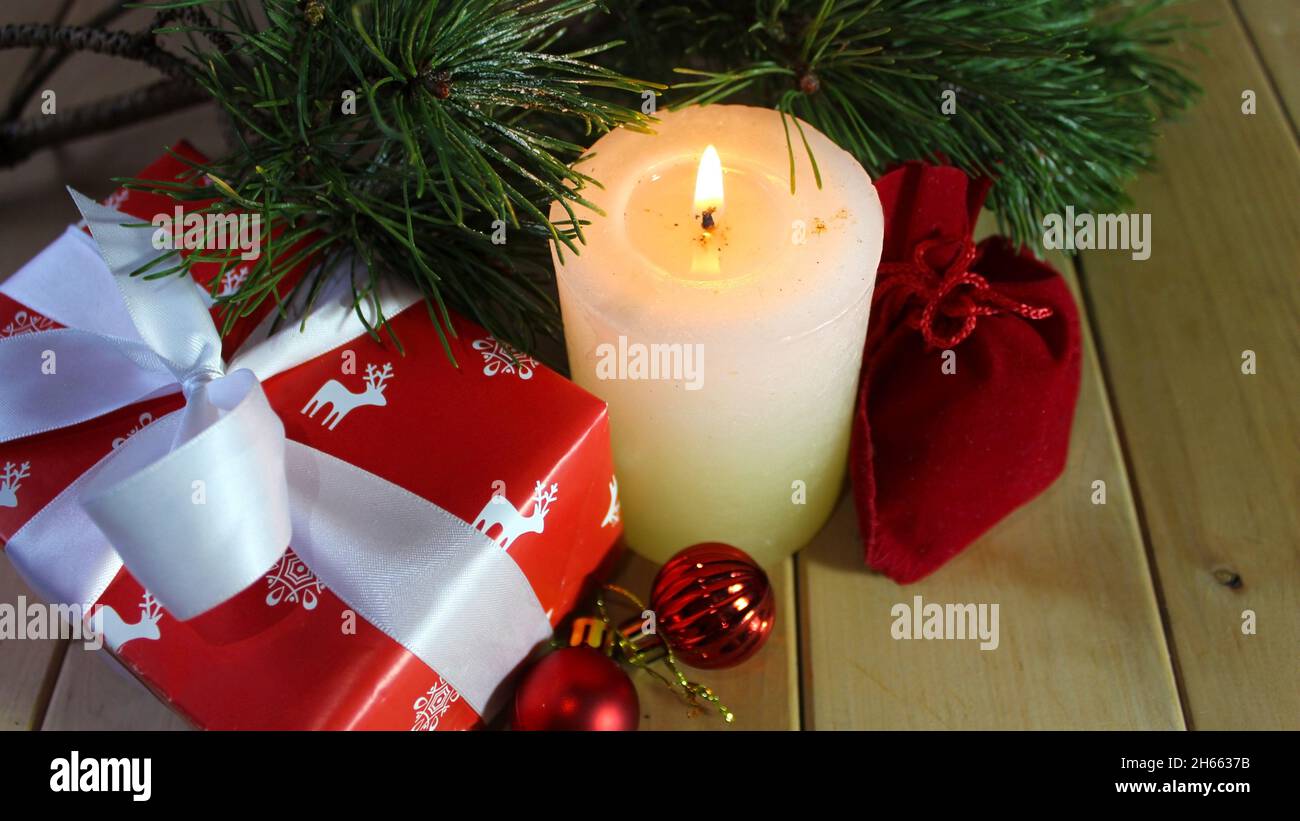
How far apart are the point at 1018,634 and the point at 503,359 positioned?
32 centimetres

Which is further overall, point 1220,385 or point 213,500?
point 1220,385

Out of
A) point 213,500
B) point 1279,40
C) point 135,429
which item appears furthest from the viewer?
point 1279,40

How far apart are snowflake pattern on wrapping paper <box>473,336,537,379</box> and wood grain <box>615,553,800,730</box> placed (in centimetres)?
18

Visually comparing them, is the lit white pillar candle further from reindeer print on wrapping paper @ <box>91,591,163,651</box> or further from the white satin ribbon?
reindeer print on wrapping paper @ <box>91,591,163,651</box>

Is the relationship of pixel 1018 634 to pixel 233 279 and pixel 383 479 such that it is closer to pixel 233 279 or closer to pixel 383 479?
pixel 383 479

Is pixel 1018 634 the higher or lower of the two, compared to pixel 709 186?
lower

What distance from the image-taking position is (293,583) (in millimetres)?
517

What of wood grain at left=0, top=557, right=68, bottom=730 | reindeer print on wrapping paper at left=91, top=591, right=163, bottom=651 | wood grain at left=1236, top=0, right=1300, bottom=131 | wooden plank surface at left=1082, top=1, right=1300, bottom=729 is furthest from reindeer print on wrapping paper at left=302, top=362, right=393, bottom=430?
wood grain at left=1236, top=0, right=1300, bottom=131

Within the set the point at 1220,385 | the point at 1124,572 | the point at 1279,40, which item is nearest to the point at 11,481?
the point at 1124,572

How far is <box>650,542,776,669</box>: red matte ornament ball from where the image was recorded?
1.82ft

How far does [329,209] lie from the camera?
0.56 m
